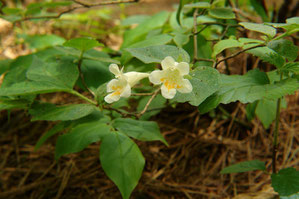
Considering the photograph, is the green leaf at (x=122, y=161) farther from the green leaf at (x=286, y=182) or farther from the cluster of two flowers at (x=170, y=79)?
the green leaf at (x=286, y=182)

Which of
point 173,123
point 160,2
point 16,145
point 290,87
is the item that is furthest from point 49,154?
point 160,2

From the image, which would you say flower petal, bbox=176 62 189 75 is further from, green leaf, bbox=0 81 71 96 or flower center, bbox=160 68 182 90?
green leaf, bbox=0 81 71 96

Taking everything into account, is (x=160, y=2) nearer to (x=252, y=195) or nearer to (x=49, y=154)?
(x=49, y=154)

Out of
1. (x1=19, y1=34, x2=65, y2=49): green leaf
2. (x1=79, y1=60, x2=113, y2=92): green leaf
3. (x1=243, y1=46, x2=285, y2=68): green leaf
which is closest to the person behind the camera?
(x1=243, y1=46, x2=285, y2=68): green leaf

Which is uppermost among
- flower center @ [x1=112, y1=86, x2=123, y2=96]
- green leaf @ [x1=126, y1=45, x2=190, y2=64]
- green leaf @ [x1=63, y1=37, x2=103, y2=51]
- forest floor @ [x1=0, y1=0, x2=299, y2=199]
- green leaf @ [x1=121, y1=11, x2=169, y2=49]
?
green leaf @ [x1=126, y1=45, x2=190, y2=64]

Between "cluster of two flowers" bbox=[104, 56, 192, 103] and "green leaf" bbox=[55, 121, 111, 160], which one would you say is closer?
"cluster of two flowers" bbox=[104, 56, 192, 103]

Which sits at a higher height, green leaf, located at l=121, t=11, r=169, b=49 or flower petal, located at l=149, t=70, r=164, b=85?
flower petal, located at l=149, t=70, r=164, b=85

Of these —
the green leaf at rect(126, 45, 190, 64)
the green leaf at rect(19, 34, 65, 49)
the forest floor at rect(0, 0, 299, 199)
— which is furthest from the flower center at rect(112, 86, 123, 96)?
the green leaf at rect(19, 34, 65, 49)
